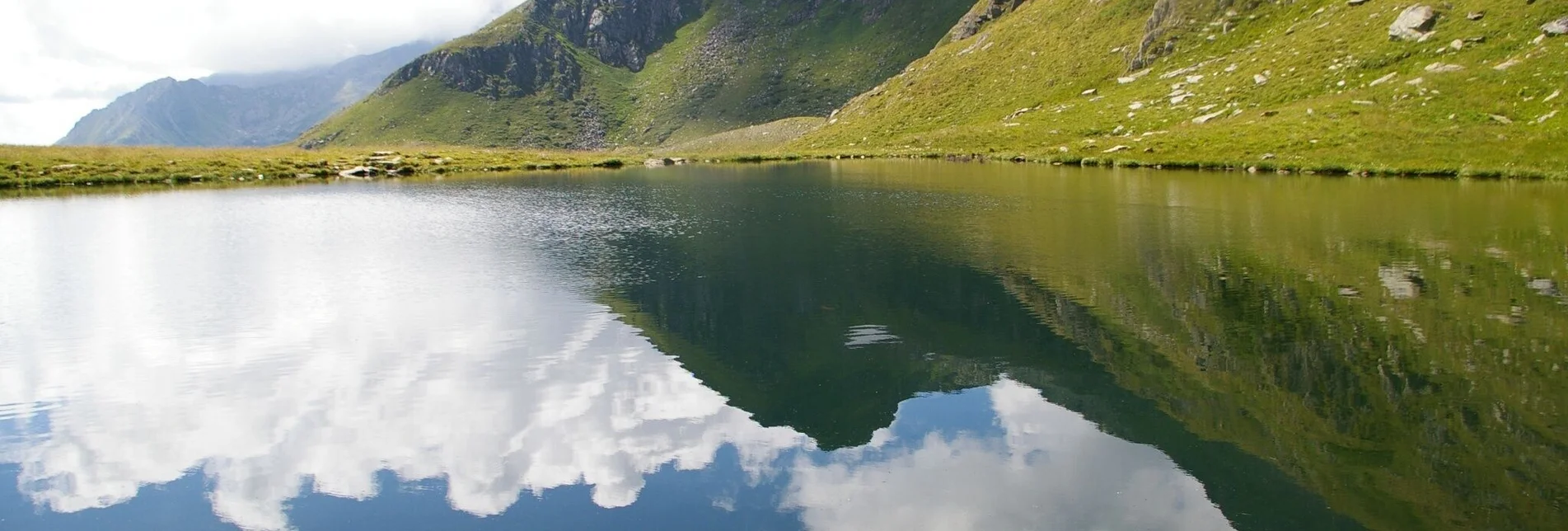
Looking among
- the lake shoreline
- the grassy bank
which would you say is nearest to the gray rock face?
the lake shoreline

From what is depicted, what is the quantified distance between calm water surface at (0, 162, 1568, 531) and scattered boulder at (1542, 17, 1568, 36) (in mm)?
48612

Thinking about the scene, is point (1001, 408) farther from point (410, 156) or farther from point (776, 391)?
point (410, 156)

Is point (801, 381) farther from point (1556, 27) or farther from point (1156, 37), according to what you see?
point (1156, 37)

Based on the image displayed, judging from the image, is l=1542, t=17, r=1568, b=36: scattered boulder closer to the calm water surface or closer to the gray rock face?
the gray rock face

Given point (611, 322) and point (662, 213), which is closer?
point (611, 322)

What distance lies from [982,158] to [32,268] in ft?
312

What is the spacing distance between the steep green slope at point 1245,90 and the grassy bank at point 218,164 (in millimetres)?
60556

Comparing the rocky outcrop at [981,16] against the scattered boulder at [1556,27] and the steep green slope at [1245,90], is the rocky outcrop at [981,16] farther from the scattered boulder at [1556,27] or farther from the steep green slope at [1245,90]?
the scattered boulder at [1556,27]

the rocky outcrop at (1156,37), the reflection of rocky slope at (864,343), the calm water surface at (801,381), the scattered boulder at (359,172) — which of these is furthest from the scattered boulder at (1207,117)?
the scattered boulder at (359,172)

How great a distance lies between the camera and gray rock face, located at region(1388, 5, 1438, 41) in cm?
8078

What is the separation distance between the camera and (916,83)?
162625 millimetres

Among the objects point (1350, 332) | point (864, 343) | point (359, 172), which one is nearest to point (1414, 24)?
point (1350, 332)

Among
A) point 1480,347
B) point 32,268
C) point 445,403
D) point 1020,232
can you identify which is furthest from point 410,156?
point 1480,347

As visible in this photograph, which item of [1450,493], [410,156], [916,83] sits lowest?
[1450,493]
